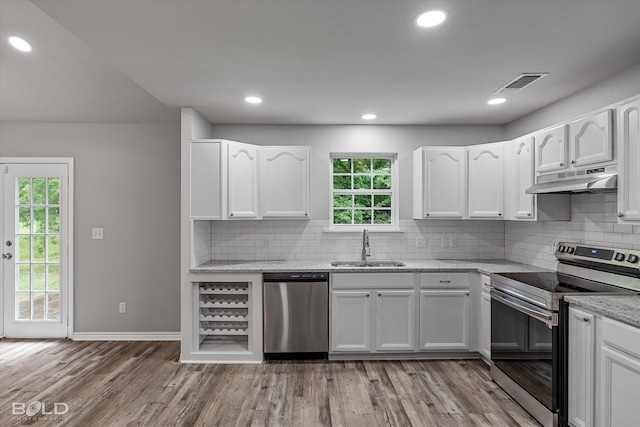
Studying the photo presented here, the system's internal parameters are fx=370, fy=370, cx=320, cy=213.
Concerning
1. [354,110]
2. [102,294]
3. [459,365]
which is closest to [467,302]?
[459,365]

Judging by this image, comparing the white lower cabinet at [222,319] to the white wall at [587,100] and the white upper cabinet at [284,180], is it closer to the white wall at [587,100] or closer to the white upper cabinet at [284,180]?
the white upper cabinet at [284,180]

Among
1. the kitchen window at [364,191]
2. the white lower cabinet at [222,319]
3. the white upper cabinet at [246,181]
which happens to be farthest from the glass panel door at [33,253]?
the kitchen window at [364,191]

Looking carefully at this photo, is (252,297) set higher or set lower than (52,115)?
lower

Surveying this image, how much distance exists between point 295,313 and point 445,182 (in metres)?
2.03

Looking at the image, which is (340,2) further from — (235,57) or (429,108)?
(429,108)

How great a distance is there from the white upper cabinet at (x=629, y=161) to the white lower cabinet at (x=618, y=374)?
0.71m

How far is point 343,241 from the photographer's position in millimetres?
4188

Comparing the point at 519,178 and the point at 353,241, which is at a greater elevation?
the point at 519,178

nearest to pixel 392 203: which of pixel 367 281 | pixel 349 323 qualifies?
pixel 367 281

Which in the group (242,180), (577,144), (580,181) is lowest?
(580,181)

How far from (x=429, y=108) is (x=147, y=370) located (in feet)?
11.8

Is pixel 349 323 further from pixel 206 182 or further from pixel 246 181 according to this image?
pixel 206 182

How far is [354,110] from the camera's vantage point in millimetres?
3633

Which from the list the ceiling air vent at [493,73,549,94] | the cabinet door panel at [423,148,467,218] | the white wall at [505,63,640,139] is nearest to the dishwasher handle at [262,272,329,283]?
the cabinet door panel at [423,148,467,218]
